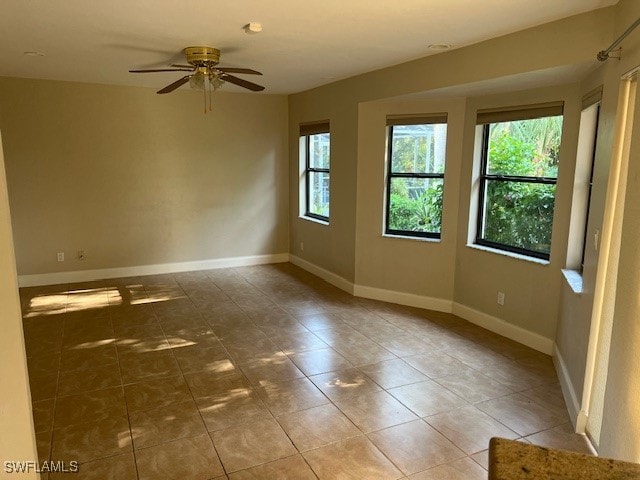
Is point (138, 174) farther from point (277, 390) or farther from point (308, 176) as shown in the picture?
point (277, 390)

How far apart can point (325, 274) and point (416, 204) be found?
1655 mm

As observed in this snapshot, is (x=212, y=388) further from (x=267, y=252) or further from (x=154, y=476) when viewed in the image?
(x=267, y=252)

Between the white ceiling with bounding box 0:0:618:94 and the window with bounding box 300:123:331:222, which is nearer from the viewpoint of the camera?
the white ceiling with bounding box 0:0:618:94

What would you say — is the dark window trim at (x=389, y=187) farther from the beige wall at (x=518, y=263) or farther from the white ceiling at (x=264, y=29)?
the white ceiling at (x=264, y=29)

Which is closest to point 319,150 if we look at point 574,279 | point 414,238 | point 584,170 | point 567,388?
point 414,238

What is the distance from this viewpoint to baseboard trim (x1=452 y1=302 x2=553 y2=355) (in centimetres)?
376

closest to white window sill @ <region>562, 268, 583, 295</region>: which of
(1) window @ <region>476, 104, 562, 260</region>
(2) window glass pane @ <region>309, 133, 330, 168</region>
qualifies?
(1) window @ <region>476, 104, 562, 260</region>

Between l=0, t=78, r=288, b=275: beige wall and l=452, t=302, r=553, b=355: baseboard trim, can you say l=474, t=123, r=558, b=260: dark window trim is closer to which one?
l=452, t=302, r=553, b=355: baseboard trim

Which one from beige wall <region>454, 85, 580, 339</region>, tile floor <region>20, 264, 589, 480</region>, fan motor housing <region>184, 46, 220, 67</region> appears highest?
fan motor housing <region>184, 46, 220, 67</region>

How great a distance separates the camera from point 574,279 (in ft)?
10.7

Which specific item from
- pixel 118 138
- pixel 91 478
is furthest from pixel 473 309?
pixel 118 138

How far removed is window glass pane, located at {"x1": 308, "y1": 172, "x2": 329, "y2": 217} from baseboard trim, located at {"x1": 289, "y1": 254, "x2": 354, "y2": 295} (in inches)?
28.7

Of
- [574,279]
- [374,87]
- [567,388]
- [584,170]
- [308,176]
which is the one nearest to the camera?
[567,388]

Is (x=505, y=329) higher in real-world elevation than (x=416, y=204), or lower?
lower
